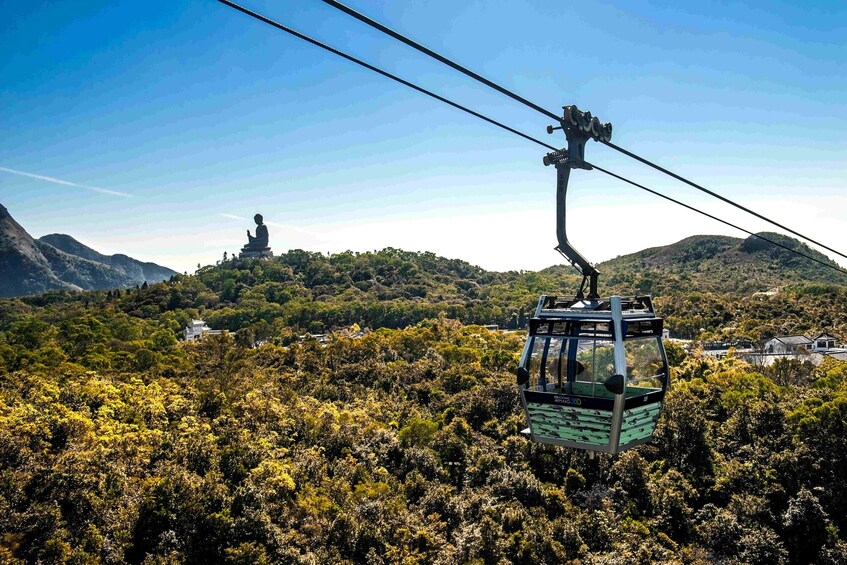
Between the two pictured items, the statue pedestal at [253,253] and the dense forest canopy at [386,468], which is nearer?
the dense forest canopy at [386,468]

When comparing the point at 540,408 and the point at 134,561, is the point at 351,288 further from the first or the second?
the point at 540,408

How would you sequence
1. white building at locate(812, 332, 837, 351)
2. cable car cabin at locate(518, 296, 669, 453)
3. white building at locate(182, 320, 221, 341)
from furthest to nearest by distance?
white building at locate(182, 320, 221, 341)
white building at locate(812, 332, 837, 351)
cable car cabin at locate(518, 296, 669, 453)

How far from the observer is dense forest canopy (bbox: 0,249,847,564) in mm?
18719

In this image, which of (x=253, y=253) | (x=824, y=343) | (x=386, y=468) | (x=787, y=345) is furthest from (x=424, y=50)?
(x=253, y=253)

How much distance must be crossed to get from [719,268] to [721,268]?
571 mm

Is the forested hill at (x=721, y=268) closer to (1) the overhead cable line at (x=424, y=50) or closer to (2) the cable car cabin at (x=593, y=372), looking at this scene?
(2) the cable car cabin at (x=593, y=372)

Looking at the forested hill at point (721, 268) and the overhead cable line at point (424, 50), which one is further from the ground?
the forested hill at point (721, 268)

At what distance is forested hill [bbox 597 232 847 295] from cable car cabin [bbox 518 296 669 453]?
107m

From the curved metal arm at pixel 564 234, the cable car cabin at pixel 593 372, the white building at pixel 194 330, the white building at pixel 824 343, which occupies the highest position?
the curved metal arm at pixel 564 234

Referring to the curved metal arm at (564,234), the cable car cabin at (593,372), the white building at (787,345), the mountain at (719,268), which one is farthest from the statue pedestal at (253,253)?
the curved metal arm at (564,234)

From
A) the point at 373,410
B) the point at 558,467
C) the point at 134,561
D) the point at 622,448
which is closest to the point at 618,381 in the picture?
the point at 622,448

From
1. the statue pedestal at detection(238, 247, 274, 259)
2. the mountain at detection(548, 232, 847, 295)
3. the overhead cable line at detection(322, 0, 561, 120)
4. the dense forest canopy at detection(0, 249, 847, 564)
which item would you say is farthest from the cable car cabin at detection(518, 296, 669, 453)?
the statue pedestal at detection(238, 247, 274, 259)

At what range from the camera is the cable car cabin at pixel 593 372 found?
7.42m

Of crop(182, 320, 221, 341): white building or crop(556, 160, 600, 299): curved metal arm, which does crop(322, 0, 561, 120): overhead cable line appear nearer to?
crop(556, 160, 600, 299): curved metal arm
